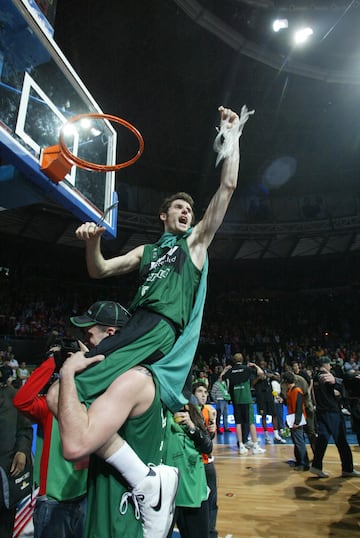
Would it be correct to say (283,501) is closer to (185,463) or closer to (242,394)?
(185,463)

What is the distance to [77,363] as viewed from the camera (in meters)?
1.53

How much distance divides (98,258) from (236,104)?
13029mm

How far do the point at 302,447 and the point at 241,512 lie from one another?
2808 millimetres

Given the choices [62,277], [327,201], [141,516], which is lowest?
[141,516]

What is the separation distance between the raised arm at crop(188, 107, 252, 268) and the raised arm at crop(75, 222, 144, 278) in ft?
1.20

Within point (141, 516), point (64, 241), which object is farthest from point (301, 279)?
point (141, 516)

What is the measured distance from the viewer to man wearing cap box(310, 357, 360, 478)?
19.9 ft

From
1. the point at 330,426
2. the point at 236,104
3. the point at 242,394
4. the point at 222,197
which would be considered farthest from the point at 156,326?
the point at 236,104

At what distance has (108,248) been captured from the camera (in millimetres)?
17500

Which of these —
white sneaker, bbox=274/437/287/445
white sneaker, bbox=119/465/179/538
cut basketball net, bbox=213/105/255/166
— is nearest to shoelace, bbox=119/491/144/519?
white sneaker, bbox=119/465/179/538

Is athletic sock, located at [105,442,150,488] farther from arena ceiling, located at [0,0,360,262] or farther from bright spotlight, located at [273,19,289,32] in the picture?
bright spotlight, located at [273,19,289,32]

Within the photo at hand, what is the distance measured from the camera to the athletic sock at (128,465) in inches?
55.3

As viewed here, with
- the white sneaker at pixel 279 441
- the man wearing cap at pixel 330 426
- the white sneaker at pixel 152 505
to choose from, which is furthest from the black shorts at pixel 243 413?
the white sneaker at pixel 152 505

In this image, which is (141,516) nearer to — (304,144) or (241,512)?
(241,512)
